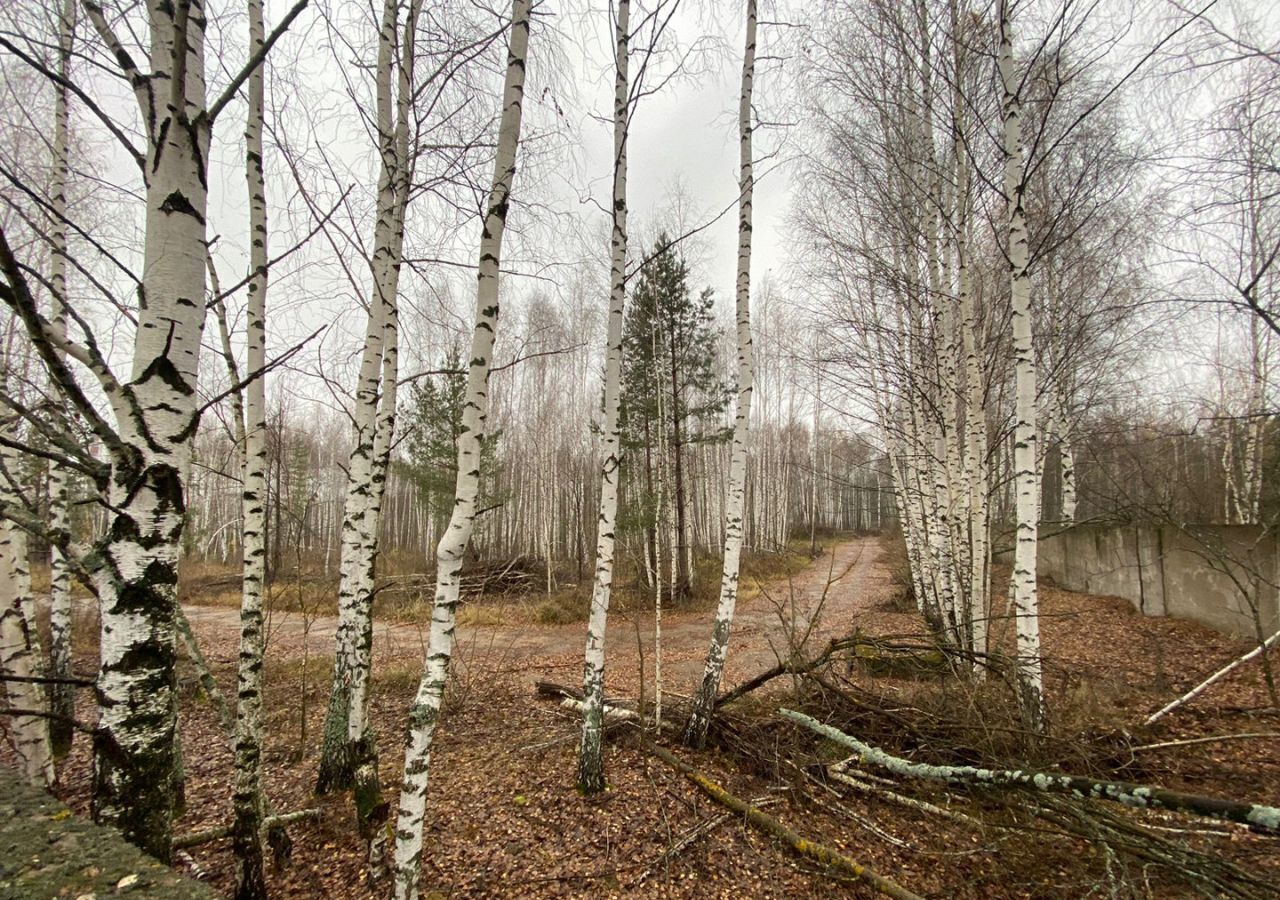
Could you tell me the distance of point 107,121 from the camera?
5.95 ft

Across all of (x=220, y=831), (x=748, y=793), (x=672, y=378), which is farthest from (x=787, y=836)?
(x=672, y=378)

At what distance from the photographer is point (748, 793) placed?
411cm

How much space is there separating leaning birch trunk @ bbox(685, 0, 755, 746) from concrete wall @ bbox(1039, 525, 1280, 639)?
390cm

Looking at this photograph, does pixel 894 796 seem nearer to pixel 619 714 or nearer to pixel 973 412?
pixel 619 714

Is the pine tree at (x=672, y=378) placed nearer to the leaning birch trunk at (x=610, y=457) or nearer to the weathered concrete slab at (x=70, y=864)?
the leaning birch trunk at (x=610, y=457)

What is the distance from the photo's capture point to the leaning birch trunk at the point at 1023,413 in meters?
4.24

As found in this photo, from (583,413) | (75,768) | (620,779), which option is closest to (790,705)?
(620,779)

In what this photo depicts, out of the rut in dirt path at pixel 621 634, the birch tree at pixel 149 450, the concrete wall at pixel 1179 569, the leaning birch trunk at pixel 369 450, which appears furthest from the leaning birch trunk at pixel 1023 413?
the birch tree at pixel 149 450

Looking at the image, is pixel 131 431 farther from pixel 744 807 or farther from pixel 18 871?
pixel 744 807

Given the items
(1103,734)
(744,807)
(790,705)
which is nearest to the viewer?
(744,807)

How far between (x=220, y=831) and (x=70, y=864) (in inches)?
112

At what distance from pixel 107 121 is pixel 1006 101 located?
5874 mm

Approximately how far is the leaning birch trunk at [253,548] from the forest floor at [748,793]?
2.18 ft

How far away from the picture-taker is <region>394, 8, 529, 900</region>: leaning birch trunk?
2445 millimetres
